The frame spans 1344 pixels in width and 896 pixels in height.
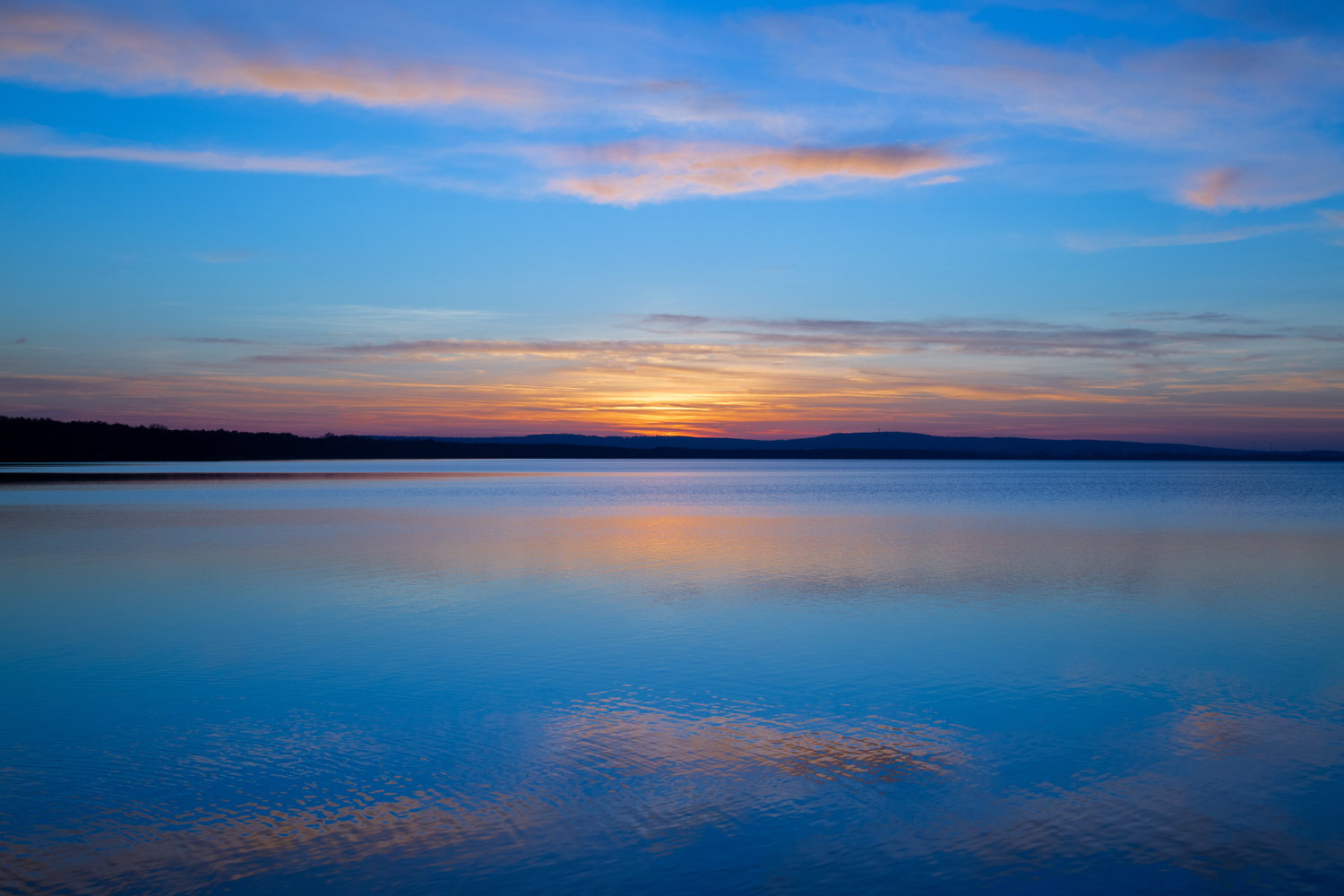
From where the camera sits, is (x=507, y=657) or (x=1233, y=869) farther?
(x=507, y=657)

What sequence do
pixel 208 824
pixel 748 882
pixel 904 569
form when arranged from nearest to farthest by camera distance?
pixel 748 882, pixel 208 824, pixel 904 569

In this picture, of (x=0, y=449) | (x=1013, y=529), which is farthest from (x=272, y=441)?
(x=1013, y=529)

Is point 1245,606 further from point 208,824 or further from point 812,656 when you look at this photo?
point 208,824

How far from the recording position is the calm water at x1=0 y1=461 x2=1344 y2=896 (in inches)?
186

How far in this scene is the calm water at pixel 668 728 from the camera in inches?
186

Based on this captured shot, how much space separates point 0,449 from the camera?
8694cm

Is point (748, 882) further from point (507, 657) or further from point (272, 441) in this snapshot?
point (272, 441)

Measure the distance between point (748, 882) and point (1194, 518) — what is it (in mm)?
29156

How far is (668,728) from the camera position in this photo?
22.9ft

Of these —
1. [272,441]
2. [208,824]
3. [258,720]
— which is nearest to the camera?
[208,824]

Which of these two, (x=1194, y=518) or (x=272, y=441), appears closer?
(x=1194, y=518)

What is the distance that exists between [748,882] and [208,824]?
3021 millimetres

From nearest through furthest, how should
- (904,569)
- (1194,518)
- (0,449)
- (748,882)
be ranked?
(748,882) → (904,569) → (1194,518) → (0,449)

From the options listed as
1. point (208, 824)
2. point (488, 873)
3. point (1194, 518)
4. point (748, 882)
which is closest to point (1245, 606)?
point (748, 882)
